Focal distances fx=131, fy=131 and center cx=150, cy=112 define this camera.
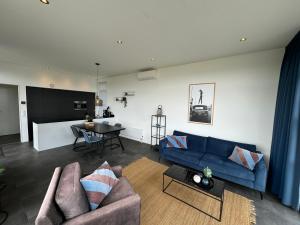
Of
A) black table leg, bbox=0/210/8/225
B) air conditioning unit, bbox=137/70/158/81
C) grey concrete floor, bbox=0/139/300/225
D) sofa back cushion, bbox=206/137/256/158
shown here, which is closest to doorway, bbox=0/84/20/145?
grey concrete floor, bbox=0/139/300/225

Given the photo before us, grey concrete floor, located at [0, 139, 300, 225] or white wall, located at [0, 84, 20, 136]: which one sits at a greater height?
white wall, located at [0, 84, 20, 136]

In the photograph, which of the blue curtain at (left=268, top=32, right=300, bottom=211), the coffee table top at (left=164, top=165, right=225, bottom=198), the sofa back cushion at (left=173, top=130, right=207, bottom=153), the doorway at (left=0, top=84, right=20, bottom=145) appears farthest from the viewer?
the doorway at (left=0, top=84, right=20, bottom=145)

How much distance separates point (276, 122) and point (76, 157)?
15.6ft

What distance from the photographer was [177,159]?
10.2 ft

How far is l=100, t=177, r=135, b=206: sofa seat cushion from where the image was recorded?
1562 mm

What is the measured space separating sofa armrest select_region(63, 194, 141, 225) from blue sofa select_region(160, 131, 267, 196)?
1.81m

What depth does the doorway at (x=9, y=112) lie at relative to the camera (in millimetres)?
5395

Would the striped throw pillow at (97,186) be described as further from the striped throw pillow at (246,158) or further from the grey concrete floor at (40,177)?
the striped throw pillow at (246,158)

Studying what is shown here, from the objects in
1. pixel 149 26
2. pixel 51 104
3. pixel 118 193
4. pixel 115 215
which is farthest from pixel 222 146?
pixel 51 104

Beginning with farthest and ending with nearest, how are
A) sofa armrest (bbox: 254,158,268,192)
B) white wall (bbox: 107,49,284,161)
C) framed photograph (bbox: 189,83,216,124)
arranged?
framed photograph (bbox: 189,83,216,124)
white wall (bbox: 107,49,284,161)
sofa armrest (bbox: 254,158,268,192)

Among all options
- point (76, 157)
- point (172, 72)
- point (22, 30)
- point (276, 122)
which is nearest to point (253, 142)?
point (276, 122)

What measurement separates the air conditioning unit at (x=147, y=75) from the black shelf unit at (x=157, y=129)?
1382mm

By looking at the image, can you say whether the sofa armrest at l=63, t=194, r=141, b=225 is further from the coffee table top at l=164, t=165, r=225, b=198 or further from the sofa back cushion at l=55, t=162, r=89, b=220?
the coffee table top at l=164, t=165, r=225, b=198

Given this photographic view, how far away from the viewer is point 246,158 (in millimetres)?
2521
